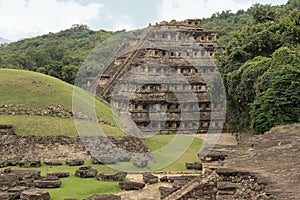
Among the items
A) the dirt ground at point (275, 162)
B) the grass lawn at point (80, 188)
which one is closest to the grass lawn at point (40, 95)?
the grass lawn at point (80, 188)

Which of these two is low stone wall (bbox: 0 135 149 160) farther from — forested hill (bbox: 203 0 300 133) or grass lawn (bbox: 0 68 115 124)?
forested hill (bbox: 203 0 300 133)

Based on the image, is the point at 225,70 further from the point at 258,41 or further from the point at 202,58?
the point at 202,58

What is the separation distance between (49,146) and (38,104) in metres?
5.13

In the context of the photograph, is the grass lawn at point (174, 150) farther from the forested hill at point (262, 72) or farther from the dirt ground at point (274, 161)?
the dirt ground at point (274, 161)

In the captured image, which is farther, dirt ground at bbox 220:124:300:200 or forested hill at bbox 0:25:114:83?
forested hill at bbox 0:25:114:83

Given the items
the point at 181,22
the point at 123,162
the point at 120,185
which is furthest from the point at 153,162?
the point at 181,22

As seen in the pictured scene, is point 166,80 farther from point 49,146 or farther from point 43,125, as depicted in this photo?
point 49,146

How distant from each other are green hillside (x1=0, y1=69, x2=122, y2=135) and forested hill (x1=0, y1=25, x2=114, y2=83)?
2063cm

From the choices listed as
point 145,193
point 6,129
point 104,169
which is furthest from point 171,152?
point 145,193

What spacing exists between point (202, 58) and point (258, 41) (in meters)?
14.9

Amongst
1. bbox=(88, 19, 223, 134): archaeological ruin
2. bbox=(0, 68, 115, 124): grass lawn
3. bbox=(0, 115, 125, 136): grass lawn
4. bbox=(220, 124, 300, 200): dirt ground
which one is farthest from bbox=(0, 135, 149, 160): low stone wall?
bbox=(220, 124, 300, 200): dirt ground

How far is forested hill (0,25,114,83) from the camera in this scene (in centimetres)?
6243

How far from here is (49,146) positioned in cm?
3033

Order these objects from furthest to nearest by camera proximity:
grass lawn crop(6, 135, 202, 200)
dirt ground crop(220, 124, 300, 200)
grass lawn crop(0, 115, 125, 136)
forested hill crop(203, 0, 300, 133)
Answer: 1. grass lawn crop(0, 115, 125, 136)
2. forested hill crop(203, 0, 300, 133)
3. grass lawn crop(6, 135, 202, 200)
4. dirt ground crop(220, 124, 300, 200)
